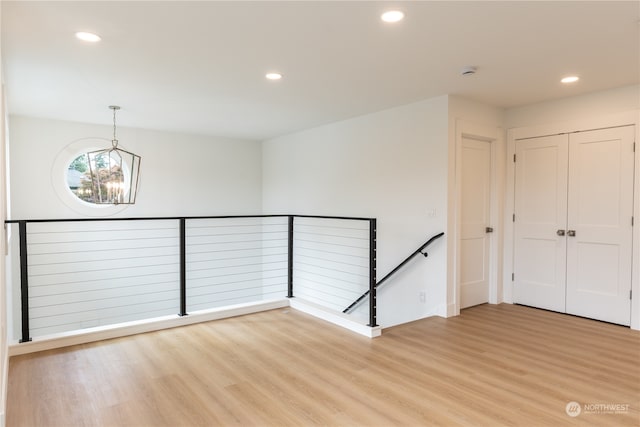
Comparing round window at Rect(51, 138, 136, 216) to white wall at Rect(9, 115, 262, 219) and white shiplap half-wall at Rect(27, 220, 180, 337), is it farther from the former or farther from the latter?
white shiplap half-wall at Rect(27, 220, 180, 337)

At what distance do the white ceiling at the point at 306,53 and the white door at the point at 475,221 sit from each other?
66cm

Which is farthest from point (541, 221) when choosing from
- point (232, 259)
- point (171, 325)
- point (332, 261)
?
point (232, 259)

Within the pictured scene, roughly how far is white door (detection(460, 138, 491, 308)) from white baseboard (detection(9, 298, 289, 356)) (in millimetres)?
2276

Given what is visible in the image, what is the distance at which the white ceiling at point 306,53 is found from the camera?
93.4 inches

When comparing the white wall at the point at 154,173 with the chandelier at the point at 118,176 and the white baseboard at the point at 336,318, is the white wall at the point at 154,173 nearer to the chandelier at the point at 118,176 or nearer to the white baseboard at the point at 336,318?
the chandelier at the point at 118,176

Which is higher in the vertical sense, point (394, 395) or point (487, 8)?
point (487, 8)

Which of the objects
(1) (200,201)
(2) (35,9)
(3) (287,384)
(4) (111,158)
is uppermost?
(2) (35,9)

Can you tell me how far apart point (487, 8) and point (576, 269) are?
3261mm

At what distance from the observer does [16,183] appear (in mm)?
5320

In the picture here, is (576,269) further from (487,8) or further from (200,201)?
(200,201)

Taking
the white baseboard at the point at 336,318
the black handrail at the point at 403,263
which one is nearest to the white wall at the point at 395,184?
the black handrail at the point at 403,263

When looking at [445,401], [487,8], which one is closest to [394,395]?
[445,401]

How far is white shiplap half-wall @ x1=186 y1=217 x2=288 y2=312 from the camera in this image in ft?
22.1

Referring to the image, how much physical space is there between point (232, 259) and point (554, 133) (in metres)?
5.34
